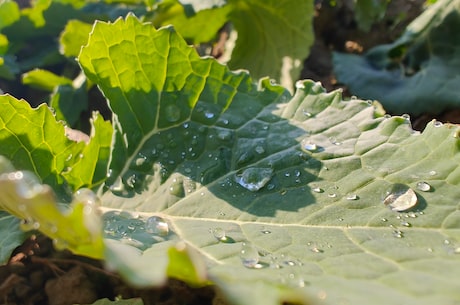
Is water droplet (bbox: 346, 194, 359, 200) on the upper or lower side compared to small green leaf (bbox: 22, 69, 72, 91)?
upper

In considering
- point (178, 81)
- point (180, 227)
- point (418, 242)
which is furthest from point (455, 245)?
point (178, 81)

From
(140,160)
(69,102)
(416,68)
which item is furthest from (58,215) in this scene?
(416,68)

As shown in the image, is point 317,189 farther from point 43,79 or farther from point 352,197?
point 43,79

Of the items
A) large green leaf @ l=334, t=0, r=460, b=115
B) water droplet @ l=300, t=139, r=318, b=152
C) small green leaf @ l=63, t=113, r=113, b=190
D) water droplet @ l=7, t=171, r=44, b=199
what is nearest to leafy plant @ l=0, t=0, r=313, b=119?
large green leaf @ l=334, t=0, r=460, b=115

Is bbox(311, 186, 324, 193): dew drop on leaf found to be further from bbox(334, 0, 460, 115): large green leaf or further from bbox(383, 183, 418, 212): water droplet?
bbox(334, 0, 460, 115): large green leaf

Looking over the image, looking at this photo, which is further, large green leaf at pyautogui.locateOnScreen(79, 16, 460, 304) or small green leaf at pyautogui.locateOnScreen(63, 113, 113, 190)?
small green leaf at pyautogui.locateOnScreen(63, 113, 113, 190)

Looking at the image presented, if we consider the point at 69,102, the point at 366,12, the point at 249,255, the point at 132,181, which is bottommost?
the point at 69,102

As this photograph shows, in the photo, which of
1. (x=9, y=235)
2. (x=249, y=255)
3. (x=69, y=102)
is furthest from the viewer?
(x=69, y=102)
